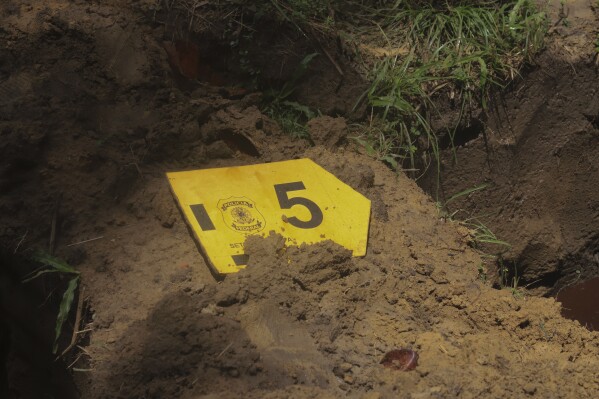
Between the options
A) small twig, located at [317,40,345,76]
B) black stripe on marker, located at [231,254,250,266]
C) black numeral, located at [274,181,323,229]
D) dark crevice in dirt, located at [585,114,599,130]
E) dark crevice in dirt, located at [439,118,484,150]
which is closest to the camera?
black stripe on marker, located at [231,254,250,266]

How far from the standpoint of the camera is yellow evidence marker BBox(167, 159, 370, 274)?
2141 mm

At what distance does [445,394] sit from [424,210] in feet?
2.84

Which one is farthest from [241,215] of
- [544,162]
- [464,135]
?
[544,162]

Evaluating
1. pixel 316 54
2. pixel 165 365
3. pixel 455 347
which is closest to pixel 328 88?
pixel 316 54

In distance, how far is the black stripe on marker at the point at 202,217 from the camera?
84.7 inches

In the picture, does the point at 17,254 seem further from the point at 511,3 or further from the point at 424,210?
the point at 511,3

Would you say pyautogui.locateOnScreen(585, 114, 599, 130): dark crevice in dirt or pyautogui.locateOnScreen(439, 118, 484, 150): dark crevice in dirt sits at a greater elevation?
pyautogui.locateOnScreen(585, 114, 599, 130): dark crevice in dirt

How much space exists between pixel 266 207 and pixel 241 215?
0.30ft

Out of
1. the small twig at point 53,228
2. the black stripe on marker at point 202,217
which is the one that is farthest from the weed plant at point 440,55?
the small twig at point 53,228

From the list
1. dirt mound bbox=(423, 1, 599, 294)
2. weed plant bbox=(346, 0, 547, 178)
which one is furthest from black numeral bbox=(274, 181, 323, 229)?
dirt mound bbox=(423, 1, 599, 294)

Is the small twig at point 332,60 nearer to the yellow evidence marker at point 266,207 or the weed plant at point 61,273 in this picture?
the yellow evidence marker at point 266,207

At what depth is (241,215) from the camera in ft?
7.26

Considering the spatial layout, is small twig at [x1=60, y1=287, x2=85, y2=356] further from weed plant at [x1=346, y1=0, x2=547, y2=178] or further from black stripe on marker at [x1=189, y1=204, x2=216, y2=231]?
weed plant at [x1=346, y1=0, x2=547, y2=178]

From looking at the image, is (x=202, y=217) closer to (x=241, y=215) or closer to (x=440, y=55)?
(x=241, y=215)
